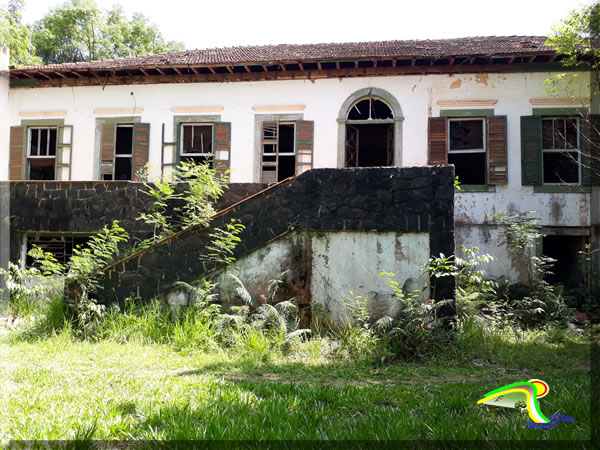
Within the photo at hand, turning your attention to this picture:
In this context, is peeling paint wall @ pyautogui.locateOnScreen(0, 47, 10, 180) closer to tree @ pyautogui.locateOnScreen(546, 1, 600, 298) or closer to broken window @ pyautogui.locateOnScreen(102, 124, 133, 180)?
broken window @ pyautogui.locateOnScreen(102, 124, 133, 180)

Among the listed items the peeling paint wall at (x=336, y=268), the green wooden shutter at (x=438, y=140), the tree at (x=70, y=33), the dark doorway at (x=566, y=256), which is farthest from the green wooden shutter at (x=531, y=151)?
the tree at (x=70, y=33)

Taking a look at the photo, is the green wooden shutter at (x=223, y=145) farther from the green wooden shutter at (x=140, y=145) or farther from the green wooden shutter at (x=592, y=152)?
the green wooden shutter at (x=592, y=152)

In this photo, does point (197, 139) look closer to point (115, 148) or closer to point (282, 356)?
point (115, 148)

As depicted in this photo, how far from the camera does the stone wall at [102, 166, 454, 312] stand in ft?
22.5

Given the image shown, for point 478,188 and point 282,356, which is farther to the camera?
point 478,188

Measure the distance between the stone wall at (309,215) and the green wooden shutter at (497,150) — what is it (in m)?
5.06

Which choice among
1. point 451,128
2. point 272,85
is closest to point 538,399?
point 451,128

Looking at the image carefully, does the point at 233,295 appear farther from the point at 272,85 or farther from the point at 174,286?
the point at 272,85

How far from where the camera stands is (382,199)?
6.96m

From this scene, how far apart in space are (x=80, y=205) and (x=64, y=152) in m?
3.92

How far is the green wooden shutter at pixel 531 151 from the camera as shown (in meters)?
11.0

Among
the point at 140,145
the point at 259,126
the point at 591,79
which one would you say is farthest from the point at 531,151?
the point at 140,145

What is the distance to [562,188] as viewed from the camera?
1079 cm

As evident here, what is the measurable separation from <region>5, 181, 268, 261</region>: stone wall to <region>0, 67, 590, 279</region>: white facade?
2661 millimetres
